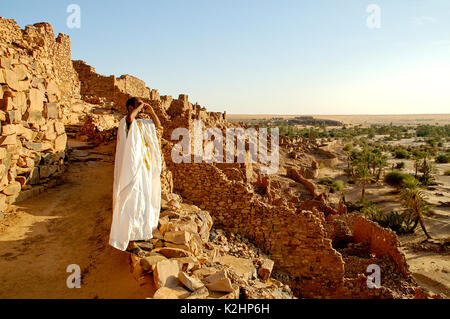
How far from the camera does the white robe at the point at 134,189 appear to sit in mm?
3518

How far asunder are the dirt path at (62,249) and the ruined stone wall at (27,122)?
1.44 ft

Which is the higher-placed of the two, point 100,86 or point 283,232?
point 100,86

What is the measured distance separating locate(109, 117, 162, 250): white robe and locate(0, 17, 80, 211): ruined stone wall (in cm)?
261

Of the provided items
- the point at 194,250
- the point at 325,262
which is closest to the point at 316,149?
the point at 325,262

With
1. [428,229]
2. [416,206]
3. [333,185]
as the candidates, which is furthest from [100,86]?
[428,229]

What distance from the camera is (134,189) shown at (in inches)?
143

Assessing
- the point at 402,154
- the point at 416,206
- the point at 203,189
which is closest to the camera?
the point at 203,189

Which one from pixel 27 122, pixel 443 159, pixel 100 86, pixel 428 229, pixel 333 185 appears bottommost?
pixel 428 229

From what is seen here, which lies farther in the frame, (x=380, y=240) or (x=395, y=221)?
(x=395, y=221)

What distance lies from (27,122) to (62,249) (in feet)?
9.21

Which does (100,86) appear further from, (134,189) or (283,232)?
(134,189)

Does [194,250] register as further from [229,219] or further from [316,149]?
[316,149]

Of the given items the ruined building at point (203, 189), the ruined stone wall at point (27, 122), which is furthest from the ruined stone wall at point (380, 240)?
the ruined stone wall at point (27, 122)

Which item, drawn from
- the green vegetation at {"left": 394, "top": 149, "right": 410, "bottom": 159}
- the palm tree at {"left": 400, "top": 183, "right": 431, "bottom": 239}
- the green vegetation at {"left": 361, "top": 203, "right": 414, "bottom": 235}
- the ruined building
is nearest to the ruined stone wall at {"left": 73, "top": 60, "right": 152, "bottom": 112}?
the ruined building
